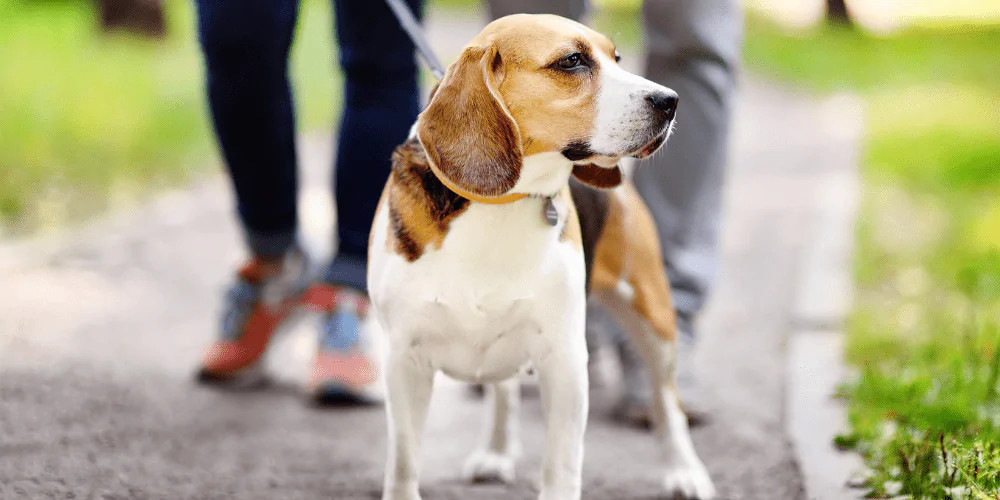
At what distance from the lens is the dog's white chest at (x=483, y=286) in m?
2.26

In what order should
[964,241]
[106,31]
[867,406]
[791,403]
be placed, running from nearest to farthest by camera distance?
[867,406]
[791,403]
[964,241]
[106,31]

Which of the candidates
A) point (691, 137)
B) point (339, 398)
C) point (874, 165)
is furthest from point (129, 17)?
point (691, 137)

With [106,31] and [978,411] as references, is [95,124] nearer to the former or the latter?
[106,31]

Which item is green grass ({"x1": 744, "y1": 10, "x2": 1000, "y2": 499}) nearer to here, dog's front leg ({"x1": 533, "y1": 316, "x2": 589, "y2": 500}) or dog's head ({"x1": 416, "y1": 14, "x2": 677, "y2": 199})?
dog's front leg ({"x1": 533, "y1": 316, "x2": 589, "y2": 500})

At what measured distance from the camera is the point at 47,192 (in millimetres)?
6164

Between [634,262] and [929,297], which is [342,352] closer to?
[634,262]

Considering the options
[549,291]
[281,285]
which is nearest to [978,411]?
[549,291]

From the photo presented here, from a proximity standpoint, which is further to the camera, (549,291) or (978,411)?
(978,411)

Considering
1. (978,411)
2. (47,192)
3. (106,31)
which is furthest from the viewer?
(106,31)

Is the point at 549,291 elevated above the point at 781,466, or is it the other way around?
the point at 549,291

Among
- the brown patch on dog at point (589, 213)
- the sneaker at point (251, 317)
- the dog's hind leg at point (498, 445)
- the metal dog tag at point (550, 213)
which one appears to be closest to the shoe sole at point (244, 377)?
the sneaker at point (251, 317)

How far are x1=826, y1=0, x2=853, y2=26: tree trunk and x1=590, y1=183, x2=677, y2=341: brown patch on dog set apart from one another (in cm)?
2038

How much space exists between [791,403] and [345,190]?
5.12ft

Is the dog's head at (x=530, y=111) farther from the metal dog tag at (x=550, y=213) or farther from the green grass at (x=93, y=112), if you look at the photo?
the green grass at (x=93, y=112)
